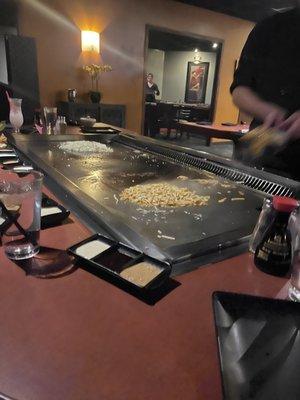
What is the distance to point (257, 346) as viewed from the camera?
0.53 m

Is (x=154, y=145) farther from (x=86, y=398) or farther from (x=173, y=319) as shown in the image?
(x=86, y=398)

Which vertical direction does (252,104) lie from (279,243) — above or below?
above

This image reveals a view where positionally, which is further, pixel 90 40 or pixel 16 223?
pixel 90 40

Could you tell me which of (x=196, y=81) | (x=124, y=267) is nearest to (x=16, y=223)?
(x=124, y=267)

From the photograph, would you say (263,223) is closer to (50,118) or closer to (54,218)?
(54,218)

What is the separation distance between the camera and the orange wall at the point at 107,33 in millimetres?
5387

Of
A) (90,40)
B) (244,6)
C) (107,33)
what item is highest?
(244,6)

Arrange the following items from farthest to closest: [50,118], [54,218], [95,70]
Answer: [95,70]
[50,118]
[54,218]

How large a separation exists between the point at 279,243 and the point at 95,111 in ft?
17.9

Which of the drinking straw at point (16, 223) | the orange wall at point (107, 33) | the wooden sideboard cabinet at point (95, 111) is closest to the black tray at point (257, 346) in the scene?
the drinking straw at point (16, 223)

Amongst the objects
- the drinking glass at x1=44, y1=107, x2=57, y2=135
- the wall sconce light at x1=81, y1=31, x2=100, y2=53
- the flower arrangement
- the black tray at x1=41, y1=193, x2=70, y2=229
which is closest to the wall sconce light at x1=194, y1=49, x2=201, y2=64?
the flower arrangement

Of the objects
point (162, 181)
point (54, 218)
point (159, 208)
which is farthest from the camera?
point (162, 181)

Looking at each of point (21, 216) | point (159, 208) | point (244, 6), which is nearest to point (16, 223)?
point (21, 216)

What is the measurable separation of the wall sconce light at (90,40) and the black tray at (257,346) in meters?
6.05
